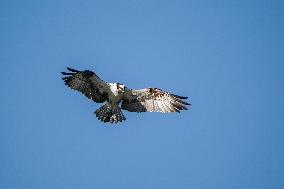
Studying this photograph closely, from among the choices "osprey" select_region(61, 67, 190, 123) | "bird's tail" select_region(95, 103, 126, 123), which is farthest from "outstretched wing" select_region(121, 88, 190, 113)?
"bird's tail" select_region(95, 103, 126, 123)

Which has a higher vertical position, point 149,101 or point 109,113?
point 149,101

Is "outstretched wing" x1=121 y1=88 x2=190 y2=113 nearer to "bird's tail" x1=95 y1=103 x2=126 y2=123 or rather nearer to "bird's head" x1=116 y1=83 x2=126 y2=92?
"bird's head" x1=116 y1=83 x2=126 y2=92

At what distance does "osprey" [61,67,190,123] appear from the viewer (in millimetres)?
11516

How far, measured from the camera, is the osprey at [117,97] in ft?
37.8

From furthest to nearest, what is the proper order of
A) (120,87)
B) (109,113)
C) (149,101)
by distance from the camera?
(149,101) → (120,87) → (109,113)

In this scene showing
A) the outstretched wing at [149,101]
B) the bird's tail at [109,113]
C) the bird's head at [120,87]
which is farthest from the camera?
the outstretched wing at [149,101]

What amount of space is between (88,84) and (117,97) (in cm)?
84

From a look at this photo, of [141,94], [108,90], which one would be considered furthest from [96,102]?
[141,94]

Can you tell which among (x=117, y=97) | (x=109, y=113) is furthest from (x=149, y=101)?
(x=109, y=113)

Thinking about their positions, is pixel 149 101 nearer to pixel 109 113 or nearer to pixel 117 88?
pixel 117 88

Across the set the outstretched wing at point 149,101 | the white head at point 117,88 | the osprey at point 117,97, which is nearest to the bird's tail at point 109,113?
the osprey at point 117,97

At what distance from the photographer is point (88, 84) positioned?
11859 mm

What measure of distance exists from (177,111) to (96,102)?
2.17 meters

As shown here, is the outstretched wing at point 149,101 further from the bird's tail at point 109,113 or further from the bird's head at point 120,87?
the bird's tail at point 109,113
